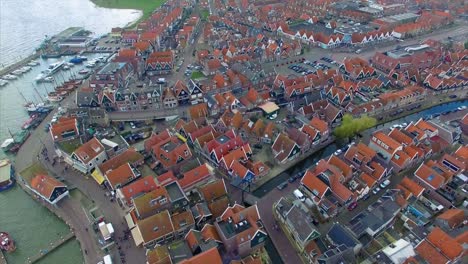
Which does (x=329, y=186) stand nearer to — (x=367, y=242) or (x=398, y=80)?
(x=367, y=242)

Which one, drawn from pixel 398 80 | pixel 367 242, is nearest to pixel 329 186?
pixel 367 242

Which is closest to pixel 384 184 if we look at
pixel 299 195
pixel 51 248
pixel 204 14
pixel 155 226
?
pixel 299 195

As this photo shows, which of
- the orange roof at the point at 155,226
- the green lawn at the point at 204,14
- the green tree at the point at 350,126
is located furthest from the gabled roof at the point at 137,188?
the green lawn at the point at 204,14

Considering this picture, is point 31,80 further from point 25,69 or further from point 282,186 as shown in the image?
point 282,186

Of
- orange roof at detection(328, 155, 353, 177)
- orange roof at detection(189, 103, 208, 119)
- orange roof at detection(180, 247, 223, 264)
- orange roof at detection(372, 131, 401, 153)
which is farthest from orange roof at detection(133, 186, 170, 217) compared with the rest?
orange roof at detection(372, 131, 401, 153)

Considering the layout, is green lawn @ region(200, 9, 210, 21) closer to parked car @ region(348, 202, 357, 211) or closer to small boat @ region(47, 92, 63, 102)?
small boat @ region(47, 92, 63, 102)
